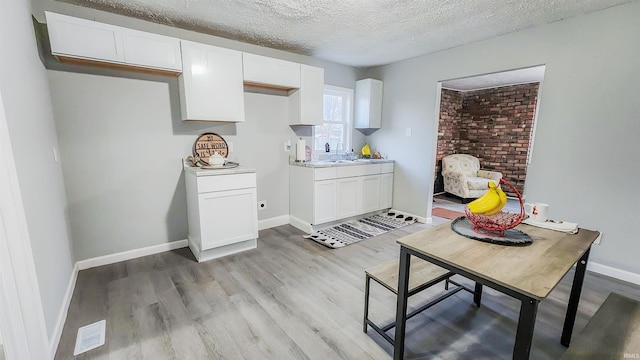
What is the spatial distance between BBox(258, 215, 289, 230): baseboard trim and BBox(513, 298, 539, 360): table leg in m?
3.08

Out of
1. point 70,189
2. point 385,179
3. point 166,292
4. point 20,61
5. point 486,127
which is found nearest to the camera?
point 20,61

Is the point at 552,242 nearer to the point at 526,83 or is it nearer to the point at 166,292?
the point at 166,292

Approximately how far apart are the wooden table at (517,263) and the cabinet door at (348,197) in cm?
222

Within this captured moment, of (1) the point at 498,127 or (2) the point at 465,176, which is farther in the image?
(1) the point at 498,127

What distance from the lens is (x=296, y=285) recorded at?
2.32m

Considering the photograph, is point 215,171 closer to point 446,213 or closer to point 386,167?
point 386,167

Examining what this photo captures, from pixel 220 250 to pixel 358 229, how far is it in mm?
1772

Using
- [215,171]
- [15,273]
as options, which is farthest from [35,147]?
[215,171]

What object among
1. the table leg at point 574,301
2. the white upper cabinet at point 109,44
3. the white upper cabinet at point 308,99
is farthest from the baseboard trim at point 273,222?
the table leg at point 574,301

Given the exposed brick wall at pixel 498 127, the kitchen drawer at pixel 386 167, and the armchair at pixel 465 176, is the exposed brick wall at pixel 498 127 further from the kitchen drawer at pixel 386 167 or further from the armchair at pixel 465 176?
the kitchen drawer at pixel 386 167

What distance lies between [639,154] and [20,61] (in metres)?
4.59

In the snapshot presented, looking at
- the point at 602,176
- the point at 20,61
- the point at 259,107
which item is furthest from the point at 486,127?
the point at 20,61

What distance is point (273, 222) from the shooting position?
379cm

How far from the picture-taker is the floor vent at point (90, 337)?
1.65 metres
